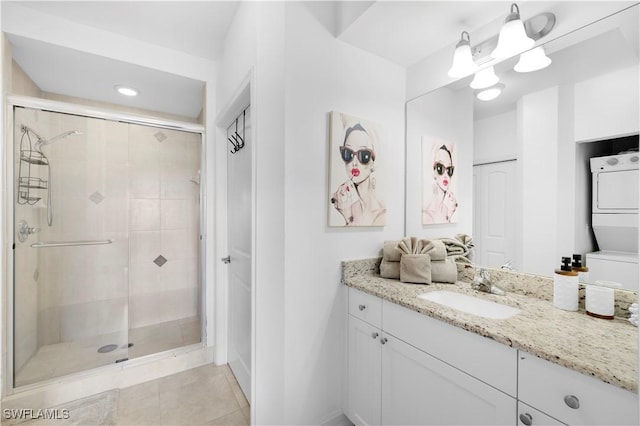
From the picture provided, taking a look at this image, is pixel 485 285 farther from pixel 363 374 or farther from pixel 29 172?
pixel 29 172

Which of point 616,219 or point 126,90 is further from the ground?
point 126,90

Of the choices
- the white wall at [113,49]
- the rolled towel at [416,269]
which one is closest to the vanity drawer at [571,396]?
the rolled towel at [416,269]

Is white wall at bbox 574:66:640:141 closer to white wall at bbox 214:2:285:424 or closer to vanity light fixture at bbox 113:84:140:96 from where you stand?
white wall at bbox 214:2:285:424

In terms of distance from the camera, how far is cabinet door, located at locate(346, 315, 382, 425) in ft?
4.32

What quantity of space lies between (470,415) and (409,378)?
10.2 inches

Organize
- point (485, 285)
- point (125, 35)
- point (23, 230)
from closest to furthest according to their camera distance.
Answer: point (485, 285) < point (23, 230) < point (125, 35)

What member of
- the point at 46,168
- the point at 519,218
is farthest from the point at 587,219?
the point at 46,168

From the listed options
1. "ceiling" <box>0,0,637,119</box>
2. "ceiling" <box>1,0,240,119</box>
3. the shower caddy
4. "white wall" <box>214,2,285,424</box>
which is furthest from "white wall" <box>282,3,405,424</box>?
the shower caddy

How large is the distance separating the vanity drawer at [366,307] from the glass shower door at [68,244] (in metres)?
1.98

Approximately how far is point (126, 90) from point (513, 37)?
116 inches

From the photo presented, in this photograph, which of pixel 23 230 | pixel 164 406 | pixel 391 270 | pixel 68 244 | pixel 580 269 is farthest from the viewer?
pixel 68 244

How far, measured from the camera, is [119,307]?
2.33 meters

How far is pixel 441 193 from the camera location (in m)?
1.75

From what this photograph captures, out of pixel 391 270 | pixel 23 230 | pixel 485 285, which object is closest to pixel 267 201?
pixel 391 270
